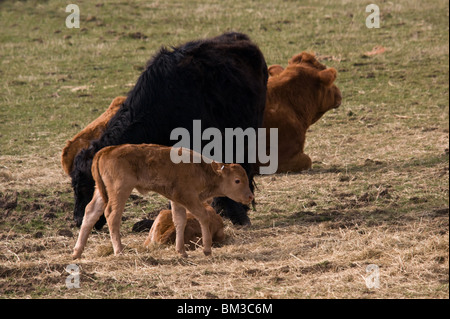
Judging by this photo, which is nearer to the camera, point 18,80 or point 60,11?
point 18,80

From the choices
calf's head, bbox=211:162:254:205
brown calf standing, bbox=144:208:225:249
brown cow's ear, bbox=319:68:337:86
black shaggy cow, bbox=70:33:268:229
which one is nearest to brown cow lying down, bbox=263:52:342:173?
brown cow's ear, bbox=319:68:337:86

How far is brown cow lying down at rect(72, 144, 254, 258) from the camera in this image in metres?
7.29

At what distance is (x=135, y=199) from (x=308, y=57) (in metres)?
3.73

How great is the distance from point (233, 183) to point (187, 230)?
71cm

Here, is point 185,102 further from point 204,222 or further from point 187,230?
point 204,222

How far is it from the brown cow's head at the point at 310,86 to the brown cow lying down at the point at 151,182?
4.17 m

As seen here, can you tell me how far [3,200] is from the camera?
32.4ft

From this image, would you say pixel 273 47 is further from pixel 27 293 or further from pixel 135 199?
pixel 27 293

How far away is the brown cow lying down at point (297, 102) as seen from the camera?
11148mm

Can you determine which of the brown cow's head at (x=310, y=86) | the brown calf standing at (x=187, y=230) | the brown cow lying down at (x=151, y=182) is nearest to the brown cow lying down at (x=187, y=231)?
the brown calf standing at (x=187, y=230)

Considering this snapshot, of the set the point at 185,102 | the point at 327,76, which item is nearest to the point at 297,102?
the point at 327,76

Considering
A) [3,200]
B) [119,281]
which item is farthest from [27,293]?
[3,200]

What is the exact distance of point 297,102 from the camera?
11547mm

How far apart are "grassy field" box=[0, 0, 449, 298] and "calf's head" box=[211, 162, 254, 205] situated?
21.4 inches
